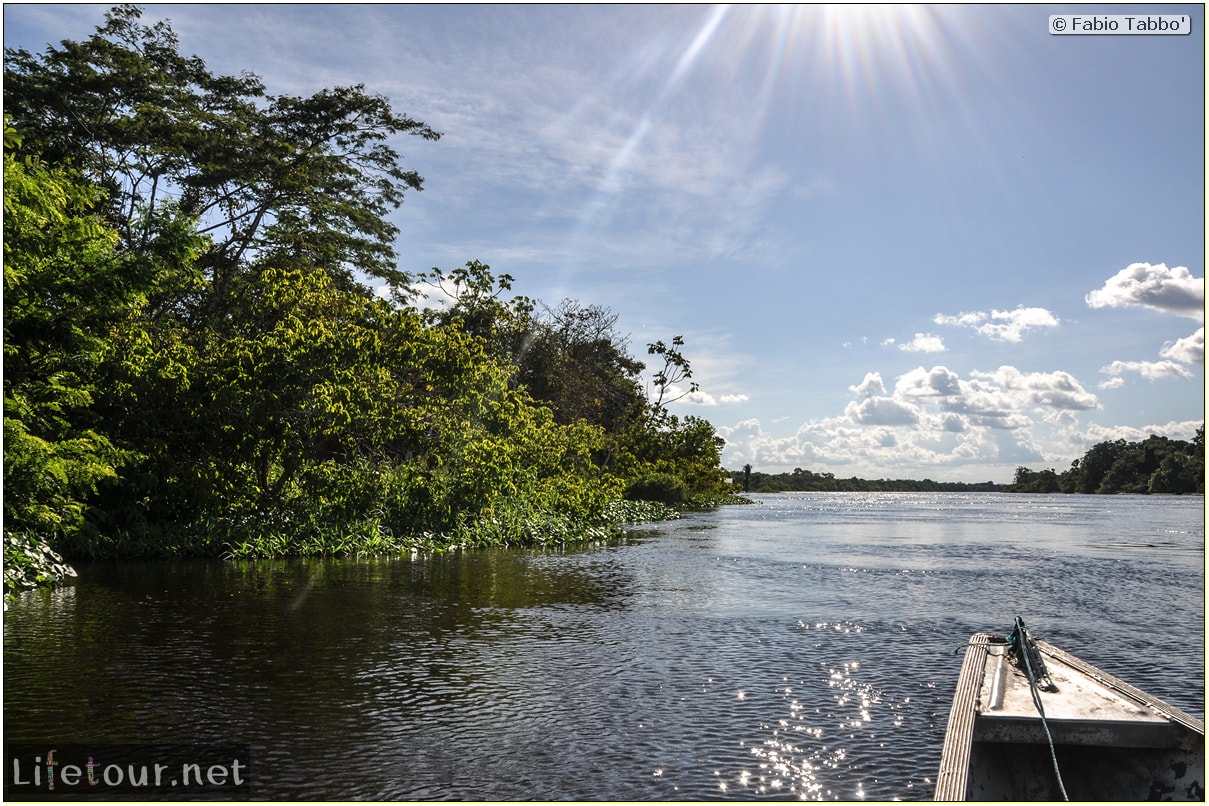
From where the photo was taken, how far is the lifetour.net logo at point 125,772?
6035 mm

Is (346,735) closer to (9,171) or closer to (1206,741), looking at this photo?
(1206,741)

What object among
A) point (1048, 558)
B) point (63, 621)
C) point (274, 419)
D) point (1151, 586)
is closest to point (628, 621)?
point (63, 621)

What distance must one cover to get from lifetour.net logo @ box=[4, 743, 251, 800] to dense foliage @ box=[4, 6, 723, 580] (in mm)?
6470

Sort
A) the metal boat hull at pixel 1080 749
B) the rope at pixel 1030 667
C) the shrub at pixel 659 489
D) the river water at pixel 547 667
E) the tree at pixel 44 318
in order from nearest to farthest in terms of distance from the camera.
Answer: the metal boat hull at pixel 1080 749, the rope at pixel 1030 667, the river water at pixel 547 667, the tree at pixel 44 318, the shrub at pixel 659 489

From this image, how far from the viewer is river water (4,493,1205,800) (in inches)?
263

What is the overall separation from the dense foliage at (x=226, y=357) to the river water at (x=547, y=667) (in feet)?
7.00

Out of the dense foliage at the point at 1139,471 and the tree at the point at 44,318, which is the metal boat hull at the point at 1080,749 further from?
the dense foliage at the point at 1139,471

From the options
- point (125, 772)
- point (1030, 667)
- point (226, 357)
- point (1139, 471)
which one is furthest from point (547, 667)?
point (1139, 471)

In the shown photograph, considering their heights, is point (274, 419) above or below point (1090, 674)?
above

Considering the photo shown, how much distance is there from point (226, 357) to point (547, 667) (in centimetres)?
1329

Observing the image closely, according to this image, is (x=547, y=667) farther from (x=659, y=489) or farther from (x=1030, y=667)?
(x=659, y=489)

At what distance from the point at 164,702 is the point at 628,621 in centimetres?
683

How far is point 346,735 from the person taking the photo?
7273 mm

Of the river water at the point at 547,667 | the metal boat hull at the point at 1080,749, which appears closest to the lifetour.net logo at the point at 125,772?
the river water at the point at 547,667
